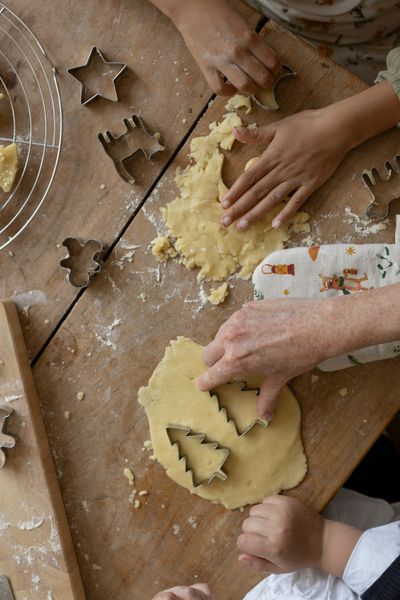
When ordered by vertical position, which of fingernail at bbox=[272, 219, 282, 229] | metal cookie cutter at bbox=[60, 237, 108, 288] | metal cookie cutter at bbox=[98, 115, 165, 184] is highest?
metal cookie cutter at bbox=[98, 115, 165, 184]

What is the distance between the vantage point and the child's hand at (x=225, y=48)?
892 millimetres

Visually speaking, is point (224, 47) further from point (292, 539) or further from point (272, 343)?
→ point (292, 539)

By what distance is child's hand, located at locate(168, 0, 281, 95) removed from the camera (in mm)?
892

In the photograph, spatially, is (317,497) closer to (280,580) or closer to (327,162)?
(280,580)

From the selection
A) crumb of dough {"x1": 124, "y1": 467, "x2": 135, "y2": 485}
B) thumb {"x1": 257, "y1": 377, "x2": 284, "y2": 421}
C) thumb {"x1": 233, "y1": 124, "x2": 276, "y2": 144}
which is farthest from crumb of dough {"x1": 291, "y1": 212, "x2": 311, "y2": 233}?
crumb of dough {"x1": 124, "y1": 467, "x2": 135, "y2": 485}

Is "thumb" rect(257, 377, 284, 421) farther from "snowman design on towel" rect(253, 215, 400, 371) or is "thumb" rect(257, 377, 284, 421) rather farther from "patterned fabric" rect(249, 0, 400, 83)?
"patterned fabric" rect(249, 0, 400, 83)

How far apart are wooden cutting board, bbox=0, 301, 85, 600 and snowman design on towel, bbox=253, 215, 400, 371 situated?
383 millimetres

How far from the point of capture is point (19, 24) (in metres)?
0.98

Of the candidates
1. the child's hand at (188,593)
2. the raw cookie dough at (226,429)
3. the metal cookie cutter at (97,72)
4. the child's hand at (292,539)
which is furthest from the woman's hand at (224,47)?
the child's hand at (188,593)

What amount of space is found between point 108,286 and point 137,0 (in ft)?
1.43

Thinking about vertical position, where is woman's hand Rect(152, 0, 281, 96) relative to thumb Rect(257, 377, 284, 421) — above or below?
above

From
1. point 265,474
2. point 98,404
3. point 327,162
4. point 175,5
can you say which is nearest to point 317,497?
point 265,474

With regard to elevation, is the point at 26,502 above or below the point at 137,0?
below

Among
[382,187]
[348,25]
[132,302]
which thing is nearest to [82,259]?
[132,302]
